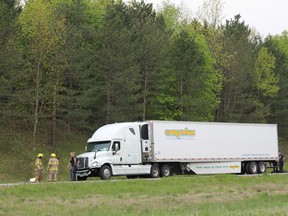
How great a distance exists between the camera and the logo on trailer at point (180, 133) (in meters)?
33.5

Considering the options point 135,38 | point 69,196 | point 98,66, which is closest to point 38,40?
point 98,66

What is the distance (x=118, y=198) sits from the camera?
21.9 metres

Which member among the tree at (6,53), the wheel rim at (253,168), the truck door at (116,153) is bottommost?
the wheel rim at (253,168)

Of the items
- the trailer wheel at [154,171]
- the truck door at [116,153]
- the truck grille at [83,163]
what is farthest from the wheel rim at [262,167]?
the truck grille at [83,163]

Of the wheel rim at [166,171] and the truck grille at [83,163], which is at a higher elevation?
the truck grille at [83,163]

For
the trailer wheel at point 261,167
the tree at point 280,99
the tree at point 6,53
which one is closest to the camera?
the tree at point 6,53

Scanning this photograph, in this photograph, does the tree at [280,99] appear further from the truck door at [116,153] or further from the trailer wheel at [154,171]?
the truck door at [116,153]

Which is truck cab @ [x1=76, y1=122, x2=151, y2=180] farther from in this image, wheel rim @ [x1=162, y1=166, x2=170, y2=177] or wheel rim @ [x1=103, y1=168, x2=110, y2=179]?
wheel rim @ [x1=162, y1=166, x2=170, y2=177]

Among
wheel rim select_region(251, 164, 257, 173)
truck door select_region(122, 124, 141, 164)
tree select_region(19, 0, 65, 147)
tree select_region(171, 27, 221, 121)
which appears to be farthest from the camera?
tree select_region(171, 27, 221, 121)

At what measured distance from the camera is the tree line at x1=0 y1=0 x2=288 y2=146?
41.4m

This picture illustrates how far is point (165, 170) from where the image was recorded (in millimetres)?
33781

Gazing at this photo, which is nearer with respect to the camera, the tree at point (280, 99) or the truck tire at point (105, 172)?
the truck tire at point (105, 172)

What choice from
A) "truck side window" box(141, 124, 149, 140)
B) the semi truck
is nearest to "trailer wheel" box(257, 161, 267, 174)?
the semi truck

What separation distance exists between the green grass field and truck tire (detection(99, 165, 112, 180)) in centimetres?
378
